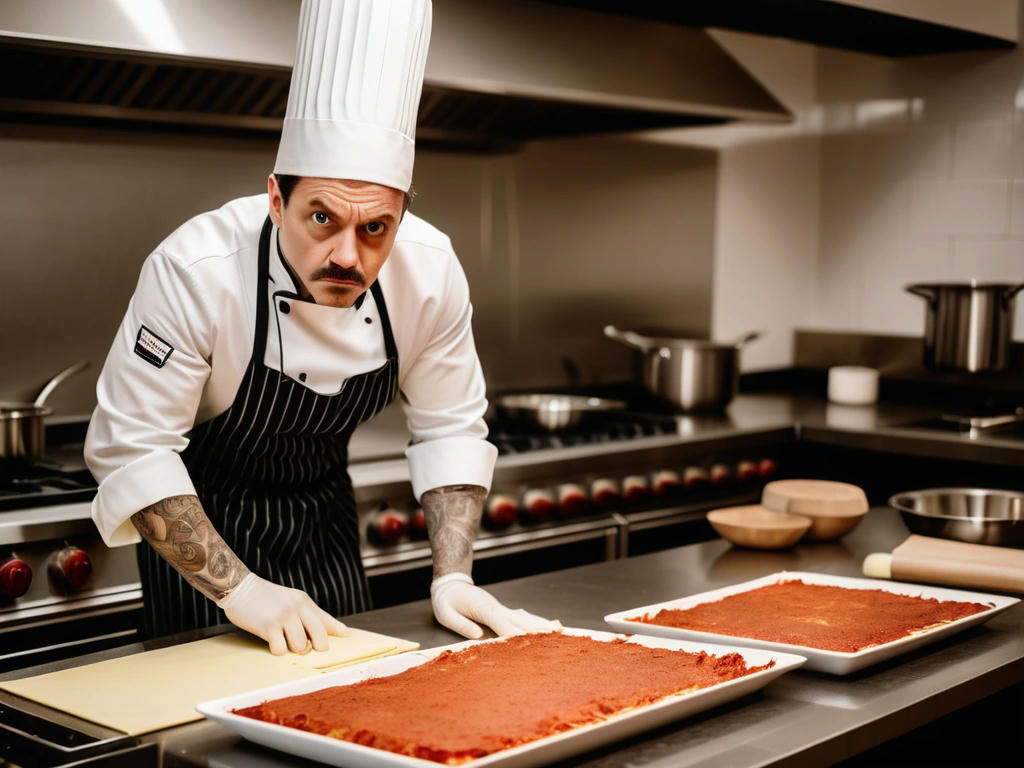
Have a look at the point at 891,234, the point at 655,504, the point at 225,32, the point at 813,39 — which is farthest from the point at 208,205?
the point at 891,234

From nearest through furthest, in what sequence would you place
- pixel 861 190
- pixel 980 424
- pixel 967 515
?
1. pixel 967 515
2. pixel 980 424
3. pixel 861 190

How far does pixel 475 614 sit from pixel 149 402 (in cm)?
52

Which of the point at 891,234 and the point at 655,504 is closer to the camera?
the point at 655,504

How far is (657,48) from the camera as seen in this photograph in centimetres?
292

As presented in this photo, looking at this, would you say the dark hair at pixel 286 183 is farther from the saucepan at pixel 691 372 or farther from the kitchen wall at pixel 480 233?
the saucepan at pixel 691 372

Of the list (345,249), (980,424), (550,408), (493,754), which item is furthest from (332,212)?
(980,424)

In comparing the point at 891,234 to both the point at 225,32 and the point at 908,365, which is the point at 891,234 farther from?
the point at 225,32

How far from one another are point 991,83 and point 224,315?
2.71 metres

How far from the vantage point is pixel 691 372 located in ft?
10.9

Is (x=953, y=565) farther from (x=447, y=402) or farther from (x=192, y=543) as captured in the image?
(x=192, y=543)

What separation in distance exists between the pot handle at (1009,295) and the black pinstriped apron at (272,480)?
6.58 ft

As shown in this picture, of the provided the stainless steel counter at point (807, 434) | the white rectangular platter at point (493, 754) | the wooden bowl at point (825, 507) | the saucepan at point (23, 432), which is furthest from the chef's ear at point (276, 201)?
the wooden bowl at point (825, 507)

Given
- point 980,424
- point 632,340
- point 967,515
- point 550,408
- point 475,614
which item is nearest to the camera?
point 475,614

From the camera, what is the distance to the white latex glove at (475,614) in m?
1.55
